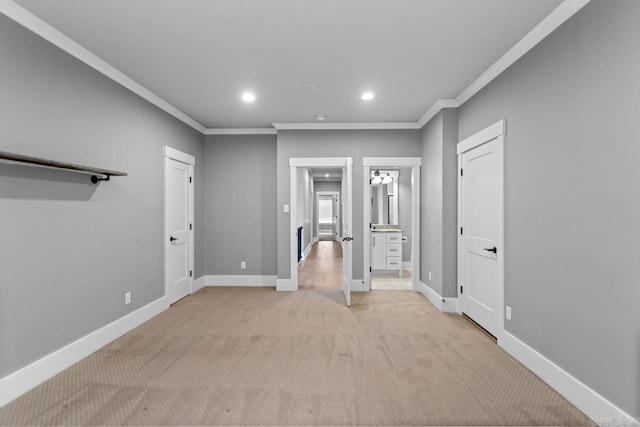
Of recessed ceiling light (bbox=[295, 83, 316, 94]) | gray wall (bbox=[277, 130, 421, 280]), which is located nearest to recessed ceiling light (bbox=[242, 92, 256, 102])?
recessed ceiling light (bbox=[295, 83, 316, 94])

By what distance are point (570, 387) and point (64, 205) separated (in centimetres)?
392

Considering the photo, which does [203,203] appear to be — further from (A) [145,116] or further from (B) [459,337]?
(B) [459,337]

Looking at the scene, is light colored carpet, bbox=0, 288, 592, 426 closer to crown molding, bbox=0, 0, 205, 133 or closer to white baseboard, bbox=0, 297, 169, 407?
white baseboard, bbox=0, 297, 169, 407

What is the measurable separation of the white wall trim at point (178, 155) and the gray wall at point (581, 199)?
12.7ft

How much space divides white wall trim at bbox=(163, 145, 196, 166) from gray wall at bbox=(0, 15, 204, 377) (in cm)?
34

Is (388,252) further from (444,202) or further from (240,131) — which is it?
(240,131)

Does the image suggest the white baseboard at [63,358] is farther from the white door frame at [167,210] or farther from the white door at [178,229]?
the white door at [178,229]

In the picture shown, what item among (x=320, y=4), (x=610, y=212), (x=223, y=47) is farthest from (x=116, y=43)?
(x=610, y=212)

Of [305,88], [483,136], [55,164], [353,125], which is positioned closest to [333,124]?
[353,125]

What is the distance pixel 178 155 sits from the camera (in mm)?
4211

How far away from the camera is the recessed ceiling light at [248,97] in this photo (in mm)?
3572

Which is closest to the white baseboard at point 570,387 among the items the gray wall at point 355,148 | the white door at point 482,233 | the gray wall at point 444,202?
the white door at point 482,233

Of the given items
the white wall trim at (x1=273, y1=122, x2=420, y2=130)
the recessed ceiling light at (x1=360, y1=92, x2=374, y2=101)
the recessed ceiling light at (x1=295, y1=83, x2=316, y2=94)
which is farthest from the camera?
the white wall trim at (x1=273, y1=122, x2=420, y2=130)

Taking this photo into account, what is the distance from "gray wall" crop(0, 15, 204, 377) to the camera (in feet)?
6.77
